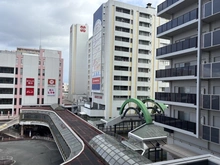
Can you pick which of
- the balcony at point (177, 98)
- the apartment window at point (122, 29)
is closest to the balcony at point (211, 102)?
the balcony at point (177, 98)

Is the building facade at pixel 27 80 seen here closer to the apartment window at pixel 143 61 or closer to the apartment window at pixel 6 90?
the apartment window at pixel 6 90

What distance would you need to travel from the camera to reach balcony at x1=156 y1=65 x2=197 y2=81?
18.4 metres

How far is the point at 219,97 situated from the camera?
15.2m

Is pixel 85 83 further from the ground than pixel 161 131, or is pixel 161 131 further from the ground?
pixel 85 83

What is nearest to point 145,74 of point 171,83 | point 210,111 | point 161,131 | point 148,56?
point 148,56

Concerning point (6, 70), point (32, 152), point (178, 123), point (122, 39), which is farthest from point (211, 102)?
point (6, 70)

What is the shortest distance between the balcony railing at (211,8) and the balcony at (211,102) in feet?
23.1

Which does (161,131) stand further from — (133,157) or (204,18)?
(204,18)

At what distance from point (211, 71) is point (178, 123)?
254 inches

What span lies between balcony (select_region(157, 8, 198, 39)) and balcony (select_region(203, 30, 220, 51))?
2408 millimetres

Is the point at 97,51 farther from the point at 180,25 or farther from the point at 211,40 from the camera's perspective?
the point at 211,40

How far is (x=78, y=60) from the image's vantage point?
97.2 meters

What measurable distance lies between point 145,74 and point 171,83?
32.8 m

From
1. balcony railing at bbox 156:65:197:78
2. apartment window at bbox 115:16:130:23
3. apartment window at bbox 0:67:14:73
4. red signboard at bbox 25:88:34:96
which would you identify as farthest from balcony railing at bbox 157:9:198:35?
apartment window at bbox 0:67:14:73
